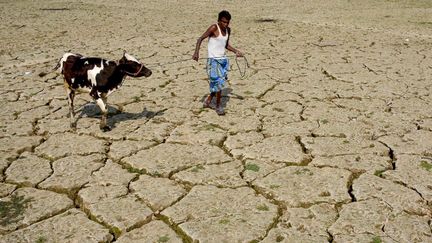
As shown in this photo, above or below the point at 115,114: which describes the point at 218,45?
above

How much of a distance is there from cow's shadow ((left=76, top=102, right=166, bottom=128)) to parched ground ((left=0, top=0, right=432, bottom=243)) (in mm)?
23

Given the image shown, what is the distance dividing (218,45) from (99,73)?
1308 mm

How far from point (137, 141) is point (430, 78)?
14.2ft

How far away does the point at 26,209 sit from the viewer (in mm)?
3227

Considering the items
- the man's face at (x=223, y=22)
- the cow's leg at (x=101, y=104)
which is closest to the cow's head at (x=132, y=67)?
the cow's leg at (x=101, y=104)

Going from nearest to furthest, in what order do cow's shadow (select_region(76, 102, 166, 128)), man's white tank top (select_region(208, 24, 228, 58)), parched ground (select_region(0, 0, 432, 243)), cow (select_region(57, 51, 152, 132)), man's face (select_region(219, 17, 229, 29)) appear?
parched ground (select_region(0, 0, 432, 243))
cow (select_region(57, 51, 152, 132))
man's face (select_region(219, 17, 229, 29))
man's white tank top (select_region(208, 24, 228, 58))
cow's shadow (select_region(76, 102, 166, 128))

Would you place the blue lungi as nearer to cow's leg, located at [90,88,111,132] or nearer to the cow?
the cow

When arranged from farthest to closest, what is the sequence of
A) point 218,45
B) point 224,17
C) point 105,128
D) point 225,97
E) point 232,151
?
1. point 225,97
2. point 218,45
3. point 224,17
4. point 105,128
5. point 232,151

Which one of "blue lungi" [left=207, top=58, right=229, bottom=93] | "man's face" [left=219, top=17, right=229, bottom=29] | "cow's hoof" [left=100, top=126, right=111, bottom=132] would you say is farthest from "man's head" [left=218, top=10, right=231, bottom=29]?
"cow's hoof" [left=100, top=126, right=111, bottom=132]

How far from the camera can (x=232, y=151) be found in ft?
13.6

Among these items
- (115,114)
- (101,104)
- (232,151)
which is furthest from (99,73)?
(232,151)

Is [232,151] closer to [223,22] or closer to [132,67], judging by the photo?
[132,67]

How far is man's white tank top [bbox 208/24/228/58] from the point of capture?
4.87 metres

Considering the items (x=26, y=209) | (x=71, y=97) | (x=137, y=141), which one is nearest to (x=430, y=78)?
(x=137, y=141)
